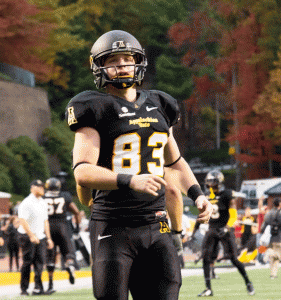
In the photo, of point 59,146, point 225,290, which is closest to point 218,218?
point 225,290

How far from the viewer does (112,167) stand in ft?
15.6

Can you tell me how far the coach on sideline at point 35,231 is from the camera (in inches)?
529

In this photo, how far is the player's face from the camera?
4867mm

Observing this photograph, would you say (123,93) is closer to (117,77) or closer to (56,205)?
(117,77)

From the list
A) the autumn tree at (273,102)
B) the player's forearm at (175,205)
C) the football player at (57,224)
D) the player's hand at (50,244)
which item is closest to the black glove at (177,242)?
the player's forearm at (175,205)

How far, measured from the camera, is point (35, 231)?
532 inches

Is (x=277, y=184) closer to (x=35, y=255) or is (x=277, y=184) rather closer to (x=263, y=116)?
(x=263, y=116)

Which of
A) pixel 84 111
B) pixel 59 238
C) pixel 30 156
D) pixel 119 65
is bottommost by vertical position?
pixel 59 238

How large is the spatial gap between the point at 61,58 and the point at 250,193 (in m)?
18.5

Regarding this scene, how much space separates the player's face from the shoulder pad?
22 centimetres

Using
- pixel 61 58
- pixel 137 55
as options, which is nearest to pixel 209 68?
pixel 61 58

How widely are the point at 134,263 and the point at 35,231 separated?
893 cm

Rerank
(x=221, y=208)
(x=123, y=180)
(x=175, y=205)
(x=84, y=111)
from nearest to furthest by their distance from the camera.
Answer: (x=123, y=180)
(x=84, y=111)
(x=175, y=205)
(x=221, y=208)

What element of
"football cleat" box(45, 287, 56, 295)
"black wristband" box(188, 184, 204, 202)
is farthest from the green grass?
"black wristband" box(188, 184, 204, 202)
